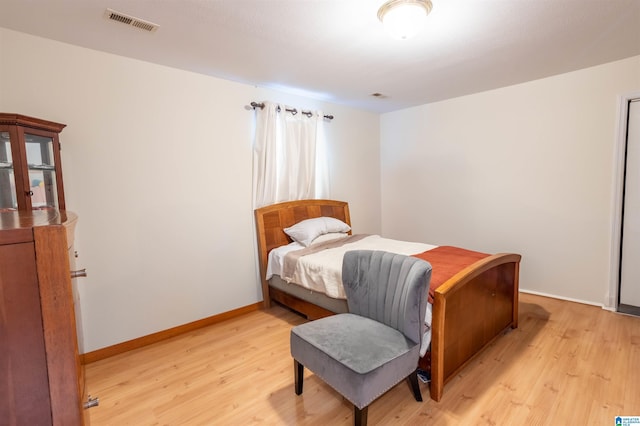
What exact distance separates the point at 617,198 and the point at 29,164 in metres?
4.79

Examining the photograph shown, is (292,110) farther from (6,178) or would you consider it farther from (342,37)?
(6,178)

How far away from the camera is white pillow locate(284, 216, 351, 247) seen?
3.41 m

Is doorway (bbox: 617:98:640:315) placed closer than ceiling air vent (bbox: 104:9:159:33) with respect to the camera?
No

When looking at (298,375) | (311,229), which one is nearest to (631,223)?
(311,229)

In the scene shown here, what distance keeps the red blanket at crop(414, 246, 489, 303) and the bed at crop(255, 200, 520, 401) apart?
3cm

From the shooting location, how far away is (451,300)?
1.98 m

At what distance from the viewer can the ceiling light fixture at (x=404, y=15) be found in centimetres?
176

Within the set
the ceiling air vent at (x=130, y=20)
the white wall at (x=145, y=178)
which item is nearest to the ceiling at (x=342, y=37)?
the ceiling air vent at (x=130, y=20)

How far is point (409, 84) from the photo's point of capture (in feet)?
11.0

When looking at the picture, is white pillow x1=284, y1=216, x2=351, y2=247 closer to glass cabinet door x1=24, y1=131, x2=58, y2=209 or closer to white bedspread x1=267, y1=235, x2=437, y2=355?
white bedspread x1=267, y1=235, x2=437, y2=355

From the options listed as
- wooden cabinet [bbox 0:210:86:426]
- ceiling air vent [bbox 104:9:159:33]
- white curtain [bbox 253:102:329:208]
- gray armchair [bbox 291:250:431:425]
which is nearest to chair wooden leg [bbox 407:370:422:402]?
gray armchair [bbox 291:250:431:425]

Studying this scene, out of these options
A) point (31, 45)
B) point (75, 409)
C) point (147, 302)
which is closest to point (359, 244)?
point (147, 302)

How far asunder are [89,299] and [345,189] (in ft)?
10.1

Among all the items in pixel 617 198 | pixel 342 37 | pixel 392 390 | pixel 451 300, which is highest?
pixel 342 37
